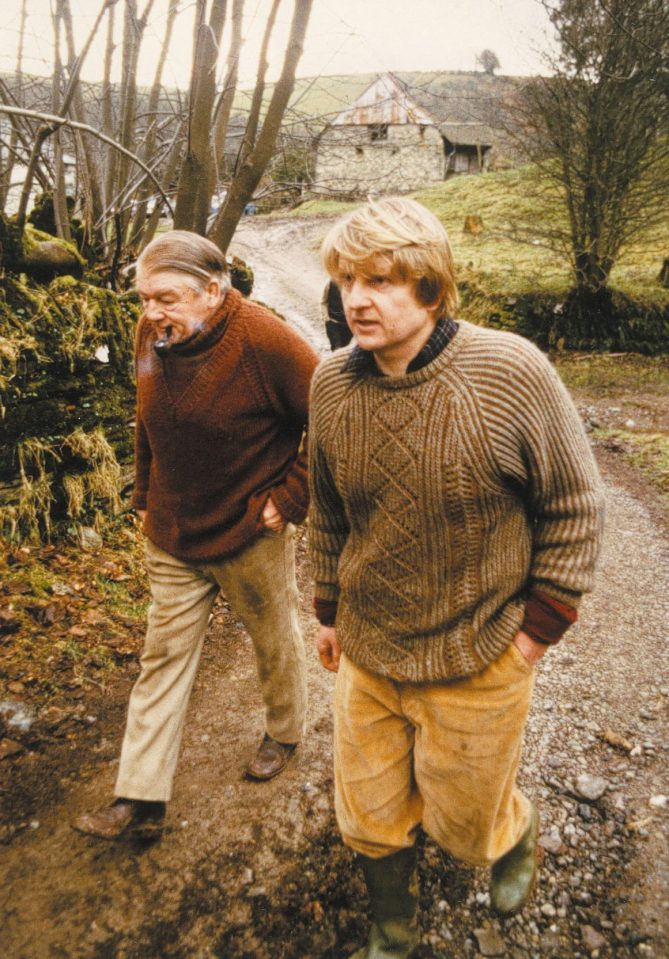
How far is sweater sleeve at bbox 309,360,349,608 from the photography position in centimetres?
175

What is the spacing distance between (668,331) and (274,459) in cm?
1078

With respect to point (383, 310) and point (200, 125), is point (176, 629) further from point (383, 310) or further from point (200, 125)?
point (200, 125)

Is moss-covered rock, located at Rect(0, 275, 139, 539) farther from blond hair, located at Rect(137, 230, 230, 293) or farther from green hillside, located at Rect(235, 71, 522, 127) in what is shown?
green hillside, located at Rect(235, 71, 522, 127)

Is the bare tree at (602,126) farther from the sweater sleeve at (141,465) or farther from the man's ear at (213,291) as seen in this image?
the sweater sleeve at (141,465)

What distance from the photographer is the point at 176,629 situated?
2424mm

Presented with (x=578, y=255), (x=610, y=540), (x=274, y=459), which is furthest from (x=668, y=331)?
(x=274, y=459)

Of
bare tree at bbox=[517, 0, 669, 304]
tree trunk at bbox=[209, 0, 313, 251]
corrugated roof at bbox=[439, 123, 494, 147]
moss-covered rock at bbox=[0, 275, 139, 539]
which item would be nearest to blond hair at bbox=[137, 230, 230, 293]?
moss-covered rock at bbox=[0, 275, 139, 539]

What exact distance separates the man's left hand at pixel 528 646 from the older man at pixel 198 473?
99 cm

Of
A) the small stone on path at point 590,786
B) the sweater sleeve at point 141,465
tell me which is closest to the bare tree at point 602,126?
the small stone on path at point 590,786

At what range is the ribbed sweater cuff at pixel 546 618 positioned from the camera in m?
1.57

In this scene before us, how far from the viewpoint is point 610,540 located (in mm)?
5156

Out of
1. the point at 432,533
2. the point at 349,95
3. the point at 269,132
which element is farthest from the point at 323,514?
the point at 349,95

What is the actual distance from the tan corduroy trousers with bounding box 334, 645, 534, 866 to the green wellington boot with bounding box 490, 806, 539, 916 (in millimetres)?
186

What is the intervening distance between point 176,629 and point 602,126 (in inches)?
422
